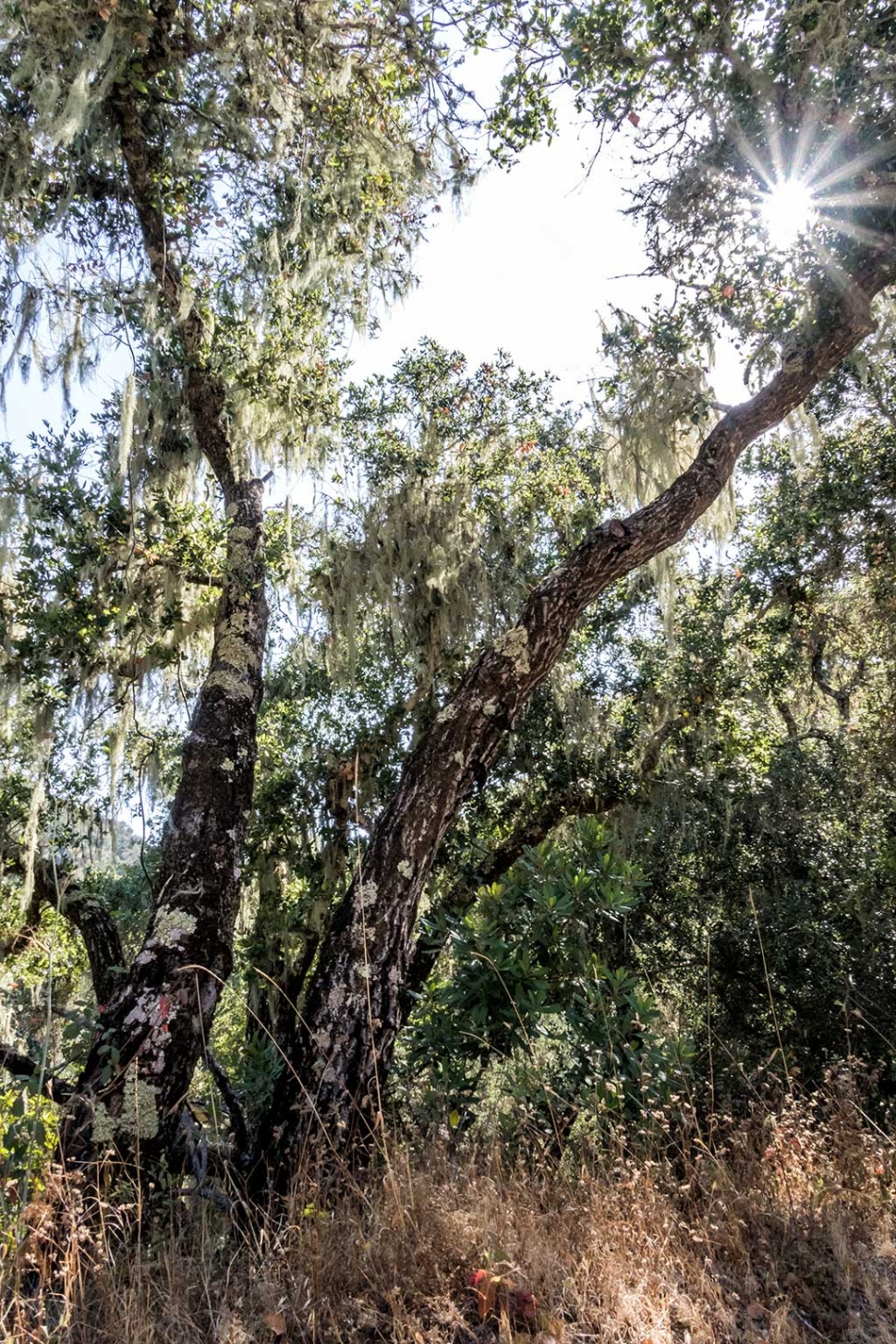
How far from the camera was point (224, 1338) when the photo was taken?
158 cm

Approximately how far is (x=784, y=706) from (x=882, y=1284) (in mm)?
6723

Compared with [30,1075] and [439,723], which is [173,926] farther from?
[439,723]

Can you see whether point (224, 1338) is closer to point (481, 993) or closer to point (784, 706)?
point (481, 993)

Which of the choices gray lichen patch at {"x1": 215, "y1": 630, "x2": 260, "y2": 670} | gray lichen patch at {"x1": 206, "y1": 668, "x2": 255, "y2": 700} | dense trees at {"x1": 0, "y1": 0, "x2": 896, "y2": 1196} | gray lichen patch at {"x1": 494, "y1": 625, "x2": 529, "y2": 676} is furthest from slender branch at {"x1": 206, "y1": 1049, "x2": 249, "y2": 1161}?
gray lichen patch at {"x1": 494, "y1": 625, "x2": 529, "y2": 676}

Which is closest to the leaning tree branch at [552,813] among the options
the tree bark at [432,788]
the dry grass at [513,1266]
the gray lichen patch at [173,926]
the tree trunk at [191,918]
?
the tree bark at [432,788]

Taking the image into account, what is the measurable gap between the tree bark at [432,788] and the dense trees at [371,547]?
2 centimetres

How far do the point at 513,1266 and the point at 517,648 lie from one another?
2601mm

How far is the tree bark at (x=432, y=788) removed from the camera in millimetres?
2836

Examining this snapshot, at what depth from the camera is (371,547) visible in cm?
541

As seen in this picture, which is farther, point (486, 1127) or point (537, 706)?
point (537, 706)

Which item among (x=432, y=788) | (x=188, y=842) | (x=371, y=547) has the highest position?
(x=371, y=547)

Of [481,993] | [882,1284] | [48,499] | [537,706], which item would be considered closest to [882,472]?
[537,706]

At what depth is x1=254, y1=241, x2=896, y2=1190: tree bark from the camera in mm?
2836

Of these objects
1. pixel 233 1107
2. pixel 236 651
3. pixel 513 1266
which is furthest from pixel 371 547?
pixel 513 1266
